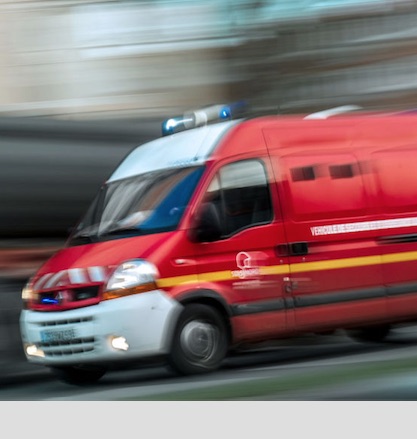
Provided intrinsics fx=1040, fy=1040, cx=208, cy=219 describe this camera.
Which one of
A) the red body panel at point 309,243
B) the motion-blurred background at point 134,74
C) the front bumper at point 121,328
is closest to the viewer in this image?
the front bumper at point 121,328

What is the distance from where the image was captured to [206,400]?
138 inches

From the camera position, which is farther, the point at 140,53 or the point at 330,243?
the point at 140,53

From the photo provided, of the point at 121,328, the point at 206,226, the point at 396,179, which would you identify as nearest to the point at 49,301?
the point at 121,328

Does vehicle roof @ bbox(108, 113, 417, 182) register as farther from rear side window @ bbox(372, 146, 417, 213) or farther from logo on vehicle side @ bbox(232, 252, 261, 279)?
logo on vehicle side @ bbox(232, 252, 261, 279)

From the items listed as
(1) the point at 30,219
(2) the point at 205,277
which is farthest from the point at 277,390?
(1) the point at 30,219

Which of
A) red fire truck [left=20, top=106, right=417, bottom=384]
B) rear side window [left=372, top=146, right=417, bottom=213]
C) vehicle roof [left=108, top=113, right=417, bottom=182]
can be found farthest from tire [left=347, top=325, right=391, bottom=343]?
vehicle roof [left=108, top=113, right=417, bottom=182]

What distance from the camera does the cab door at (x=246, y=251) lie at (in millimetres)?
8117

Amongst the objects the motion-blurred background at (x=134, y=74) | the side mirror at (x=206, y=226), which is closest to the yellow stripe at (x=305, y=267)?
the side mirror at (x=206, y=226)

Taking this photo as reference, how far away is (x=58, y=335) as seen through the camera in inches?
319

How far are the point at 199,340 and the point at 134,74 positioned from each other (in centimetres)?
1299

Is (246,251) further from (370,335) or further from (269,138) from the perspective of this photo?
(370,335)

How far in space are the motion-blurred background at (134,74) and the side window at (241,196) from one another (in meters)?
2.27

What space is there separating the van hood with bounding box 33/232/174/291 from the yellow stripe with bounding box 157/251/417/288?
0.30m

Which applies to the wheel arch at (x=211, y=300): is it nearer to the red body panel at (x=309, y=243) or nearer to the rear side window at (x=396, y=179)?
the red body panel at (x=309, y=243)
